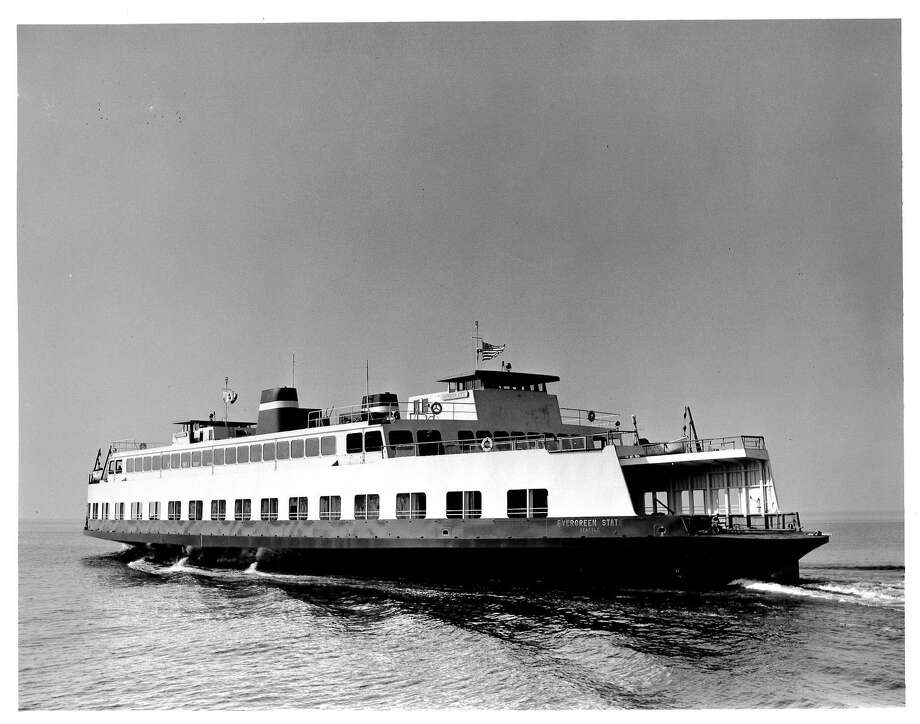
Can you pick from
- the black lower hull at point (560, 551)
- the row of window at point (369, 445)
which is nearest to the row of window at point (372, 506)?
the black lower hull at point (560, 551)

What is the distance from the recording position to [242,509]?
3005cm

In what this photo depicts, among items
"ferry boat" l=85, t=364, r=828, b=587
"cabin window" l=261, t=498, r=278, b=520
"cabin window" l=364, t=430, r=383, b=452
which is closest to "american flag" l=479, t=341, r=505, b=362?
"ferry boat" l=85, t=364, r=828, b=587

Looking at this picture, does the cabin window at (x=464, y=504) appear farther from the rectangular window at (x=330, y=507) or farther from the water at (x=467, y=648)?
the rectangular window at (x=330, y=507)

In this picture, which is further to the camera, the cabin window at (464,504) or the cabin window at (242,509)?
the cabin window at (242,509)

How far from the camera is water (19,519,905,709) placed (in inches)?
609

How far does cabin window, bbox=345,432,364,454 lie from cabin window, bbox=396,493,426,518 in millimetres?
2760

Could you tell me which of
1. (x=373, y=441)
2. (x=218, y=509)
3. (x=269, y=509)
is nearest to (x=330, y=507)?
(x=373, y=441)

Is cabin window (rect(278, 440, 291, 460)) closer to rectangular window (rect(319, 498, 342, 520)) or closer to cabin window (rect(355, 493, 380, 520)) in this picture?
rectangular window (rect(319, 498, 342, 520))

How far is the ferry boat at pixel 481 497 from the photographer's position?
2131 cm

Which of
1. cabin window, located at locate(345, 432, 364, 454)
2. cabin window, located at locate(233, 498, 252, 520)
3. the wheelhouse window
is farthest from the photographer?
cabin window, located at locate(233, 498, 252, 520)

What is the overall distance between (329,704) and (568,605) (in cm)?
748

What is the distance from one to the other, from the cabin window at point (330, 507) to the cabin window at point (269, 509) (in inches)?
96.9
